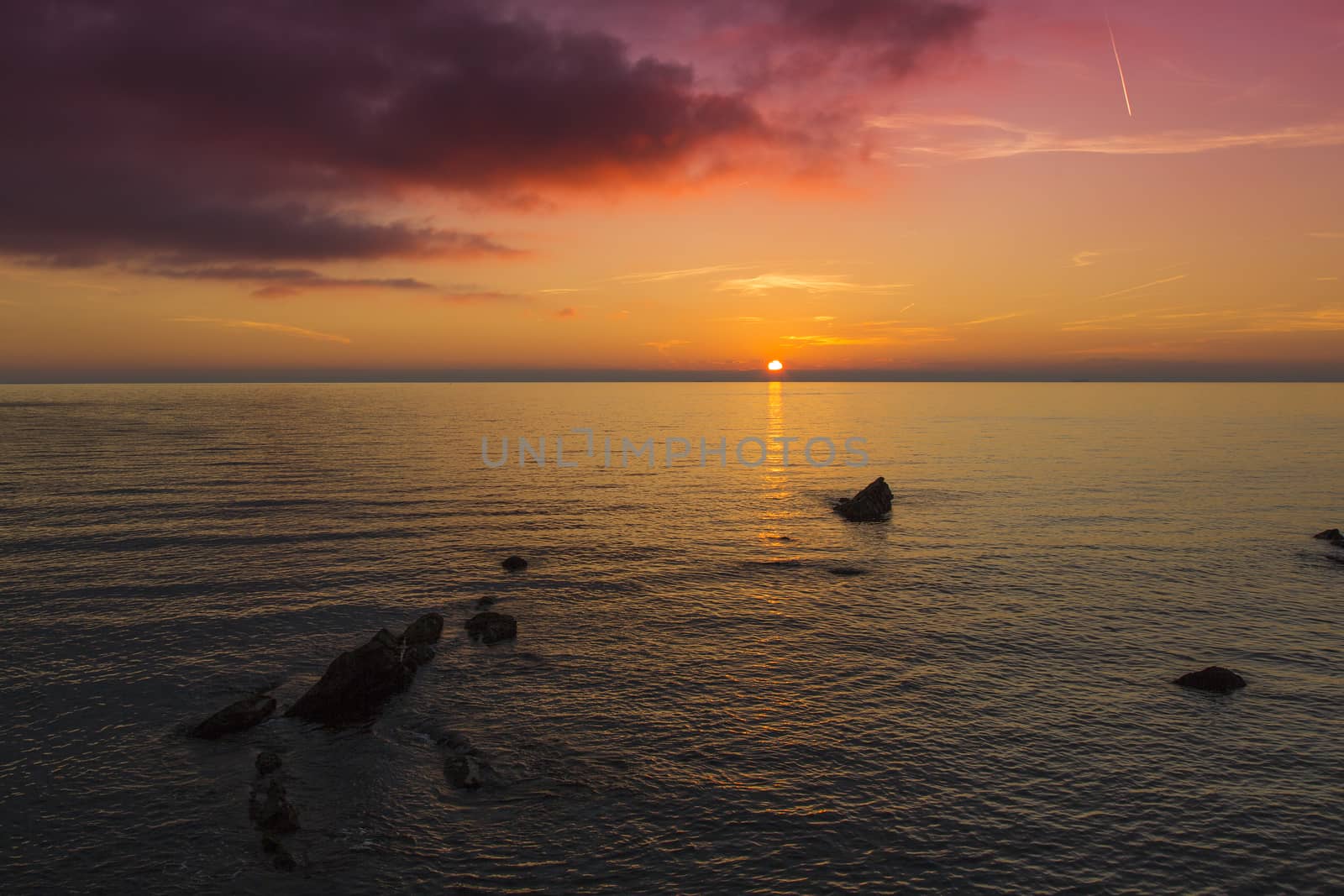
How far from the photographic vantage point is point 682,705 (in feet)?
97.6

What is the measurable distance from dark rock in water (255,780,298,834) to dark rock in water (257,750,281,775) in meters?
2.23

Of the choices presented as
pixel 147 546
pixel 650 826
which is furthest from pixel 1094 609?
pixel 147 546

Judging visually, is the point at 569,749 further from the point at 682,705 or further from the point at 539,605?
the point at 539,605

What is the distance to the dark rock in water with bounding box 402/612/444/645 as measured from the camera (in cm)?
3547

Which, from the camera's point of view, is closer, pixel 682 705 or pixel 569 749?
pixel 569 749

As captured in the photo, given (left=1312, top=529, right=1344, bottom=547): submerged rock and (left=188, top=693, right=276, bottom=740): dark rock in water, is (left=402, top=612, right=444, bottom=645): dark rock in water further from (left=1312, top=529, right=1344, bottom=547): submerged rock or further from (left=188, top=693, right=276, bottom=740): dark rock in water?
(left=1312, top=529, right=1344, bottom=547): submerged rock

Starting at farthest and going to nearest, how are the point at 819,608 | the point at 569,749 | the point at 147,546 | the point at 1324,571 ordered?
the point at 147,546 < the point at 1324,571 < the point at 819,608 < the point at 569,749

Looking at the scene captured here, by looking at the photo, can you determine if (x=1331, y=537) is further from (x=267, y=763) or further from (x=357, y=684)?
(x=267, y=763)

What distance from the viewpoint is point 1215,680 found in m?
31.0

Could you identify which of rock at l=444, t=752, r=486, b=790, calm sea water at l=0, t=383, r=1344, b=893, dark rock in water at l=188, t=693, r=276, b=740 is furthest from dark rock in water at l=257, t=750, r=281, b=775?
rock at l=444, t=752, r=486, b=790

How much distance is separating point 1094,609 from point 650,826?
31.9 m

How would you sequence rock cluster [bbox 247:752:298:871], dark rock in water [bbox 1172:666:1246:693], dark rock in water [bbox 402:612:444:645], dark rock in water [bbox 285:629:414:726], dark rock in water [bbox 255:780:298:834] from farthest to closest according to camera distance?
dark rock in water [bbox 402:612:444:645], dark rock in water [bbox 1172:666:1246:693], dark rock in water [bbox 285:629:414:726], dark rock in water [bbox 255:780:298:834], rock cluster [bbox 247:752:298:871]

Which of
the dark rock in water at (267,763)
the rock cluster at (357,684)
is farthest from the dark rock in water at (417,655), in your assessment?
the dark rock in water at (267,763)

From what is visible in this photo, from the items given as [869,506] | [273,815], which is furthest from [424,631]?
[869,506]
